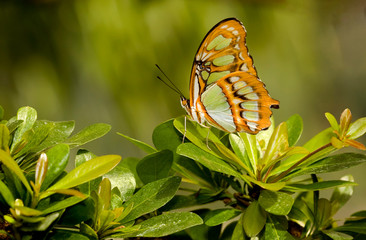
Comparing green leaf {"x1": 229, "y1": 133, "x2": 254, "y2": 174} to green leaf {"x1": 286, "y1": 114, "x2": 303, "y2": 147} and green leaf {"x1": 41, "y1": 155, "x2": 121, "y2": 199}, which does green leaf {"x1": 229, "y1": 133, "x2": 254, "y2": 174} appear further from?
green leaf {"x1": 41, "y1": 155, "x2": 121, "y2": 199}

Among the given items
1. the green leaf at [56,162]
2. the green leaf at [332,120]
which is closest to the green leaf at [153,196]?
the green leaf at [56,162]

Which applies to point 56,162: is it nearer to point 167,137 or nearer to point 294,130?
point 167,137

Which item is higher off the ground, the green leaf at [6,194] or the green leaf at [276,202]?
the green leaf at [6,194]

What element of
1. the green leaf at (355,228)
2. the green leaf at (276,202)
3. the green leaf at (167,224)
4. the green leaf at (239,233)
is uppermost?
the green leaf at (167,224)

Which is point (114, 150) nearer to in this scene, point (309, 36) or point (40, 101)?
point (40, 101)

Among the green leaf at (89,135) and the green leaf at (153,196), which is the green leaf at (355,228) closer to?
the green leaf at (153,196)

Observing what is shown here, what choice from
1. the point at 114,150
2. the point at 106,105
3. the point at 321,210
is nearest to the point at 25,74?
the point at 106,105

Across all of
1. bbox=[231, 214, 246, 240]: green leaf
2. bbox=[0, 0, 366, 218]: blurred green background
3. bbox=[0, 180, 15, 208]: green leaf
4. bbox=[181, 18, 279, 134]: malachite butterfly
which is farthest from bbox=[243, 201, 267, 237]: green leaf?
bbox=[0, 0, 366, 218]: blurred green background
